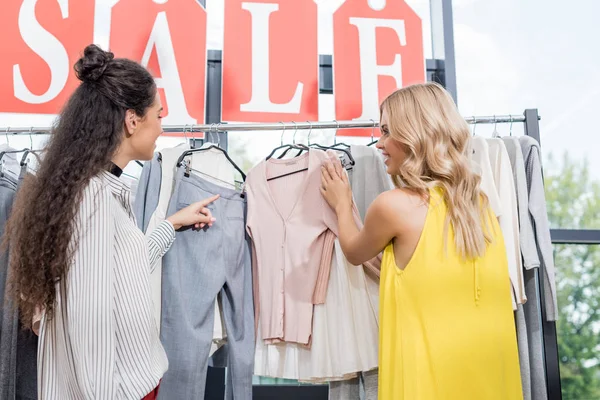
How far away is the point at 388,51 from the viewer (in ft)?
9.03

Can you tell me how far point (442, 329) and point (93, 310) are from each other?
0.90 meters

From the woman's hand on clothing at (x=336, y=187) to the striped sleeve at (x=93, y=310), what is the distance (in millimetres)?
918

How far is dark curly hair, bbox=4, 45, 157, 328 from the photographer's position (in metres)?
1.35

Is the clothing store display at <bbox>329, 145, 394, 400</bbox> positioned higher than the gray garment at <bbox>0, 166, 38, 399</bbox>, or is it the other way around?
the clothing store display at <bbox>329, 145, 394, 400</bbox>

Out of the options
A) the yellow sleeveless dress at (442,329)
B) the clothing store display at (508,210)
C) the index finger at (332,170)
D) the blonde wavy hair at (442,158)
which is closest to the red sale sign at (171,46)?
the index finger at (332,170)

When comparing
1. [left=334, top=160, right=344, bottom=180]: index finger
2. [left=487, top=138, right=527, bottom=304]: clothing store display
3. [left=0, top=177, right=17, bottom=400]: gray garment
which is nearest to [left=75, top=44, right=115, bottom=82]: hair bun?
[left=0, top=177, right=17, bottom=400]: gray garment

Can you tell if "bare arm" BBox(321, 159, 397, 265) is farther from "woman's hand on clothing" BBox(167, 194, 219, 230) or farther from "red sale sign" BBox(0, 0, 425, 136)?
"red sale sign" BBox(0, 0, 425, 136)

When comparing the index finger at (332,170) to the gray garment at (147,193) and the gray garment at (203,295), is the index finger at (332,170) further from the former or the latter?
the gray garment at (147,193)

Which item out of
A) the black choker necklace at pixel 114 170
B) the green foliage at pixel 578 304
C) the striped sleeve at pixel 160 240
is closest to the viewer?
the black choker necklace at pixel 114 170

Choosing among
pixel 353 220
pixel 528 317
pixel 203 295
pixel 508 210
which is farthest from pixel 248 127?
pixel 528 317

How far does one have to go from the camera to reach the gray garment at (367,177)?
7.25ft

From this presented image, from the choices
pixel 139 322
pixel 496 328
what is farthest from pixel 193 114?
pixel 496 328

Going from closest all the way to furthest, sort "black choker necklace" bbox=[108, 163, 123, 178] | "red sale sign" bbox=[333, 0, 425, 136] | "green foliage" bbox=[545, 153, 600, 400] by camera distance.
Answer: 1. "black choker necklace" bbox=[108, 163, 123, 178]
2. "red sale sign" bbox=[333, 0, 425, 136]
3. "green foliage" bbox=[545, 153, 600, 400]

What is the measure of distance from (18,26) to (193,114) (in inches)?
34.9
